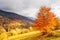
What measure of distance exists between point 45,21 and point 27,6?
117cm

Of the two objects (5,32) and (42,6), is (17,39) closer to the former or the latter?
(5,32)

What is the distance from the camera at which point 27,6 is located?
7285 mm

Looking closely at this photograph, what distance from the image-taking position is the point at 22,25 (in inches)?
276

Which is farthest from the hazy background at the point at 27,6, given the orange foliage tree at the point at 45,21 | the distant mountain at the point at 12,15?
the orange foliage tree at the point at 45,21

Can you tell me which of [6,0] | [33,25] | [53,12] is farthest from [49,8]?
[6,0]

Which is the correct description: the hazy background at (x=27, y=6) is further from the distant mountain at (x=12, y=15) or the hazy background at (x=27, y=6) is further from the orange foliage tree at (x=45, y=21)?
the orange foliage tree at (x=45, y=21)

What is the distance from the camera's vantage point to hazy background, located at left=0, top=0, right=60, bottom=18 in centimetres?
710

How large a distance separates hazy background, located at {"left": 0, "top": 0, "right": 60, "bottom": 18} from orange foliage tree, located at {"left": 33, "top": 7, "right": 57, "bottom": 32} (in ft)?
0.96

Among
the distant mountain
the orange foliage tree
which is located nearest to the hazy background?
the distant mountain

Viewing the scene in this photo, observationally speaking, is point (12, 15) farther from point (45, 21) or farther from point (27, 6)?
point (45, 21)

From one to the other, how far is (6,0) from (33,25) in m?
1.78

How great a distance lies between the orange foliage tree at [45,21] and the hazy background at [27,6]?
0.96 ft

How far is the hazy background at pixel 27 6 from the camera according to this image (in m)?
7.10

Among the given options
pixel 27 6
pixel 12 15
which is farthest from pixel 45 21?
pixel 12 15
